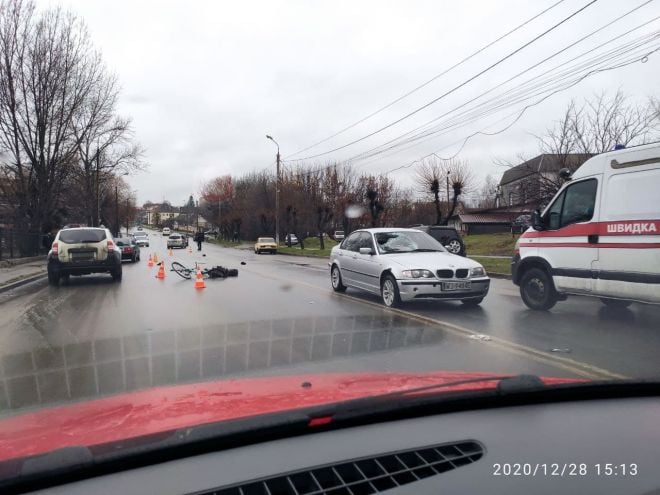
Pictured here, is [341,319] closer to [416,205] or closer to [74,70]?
[74,70]

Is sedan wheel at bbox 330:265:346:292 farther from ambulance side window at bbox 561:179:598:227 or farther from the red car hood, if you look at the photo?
the red car hood

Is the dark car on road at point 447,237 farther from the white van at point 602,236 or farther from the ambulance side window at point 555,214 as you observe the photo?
the ambulance side window at point 555,214

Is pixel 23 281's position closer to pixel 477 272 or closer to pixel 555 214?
pixel 477 272

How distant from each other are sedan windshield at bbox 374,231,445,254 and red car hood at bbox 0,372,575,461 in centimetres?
712

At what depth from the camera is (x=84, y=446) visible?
1.89 metres

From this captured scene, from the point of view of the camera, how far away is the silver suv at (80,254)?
577 inches

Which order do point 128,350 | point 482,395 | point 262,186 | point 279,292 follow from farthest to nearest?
point 262,186
point 279,292
point 128,350
point 482,395

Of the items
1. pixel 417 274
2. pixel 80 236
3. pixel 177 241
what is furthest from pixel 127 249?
pixel 177 241

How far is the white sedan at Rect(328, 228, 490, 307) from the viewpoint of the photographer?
8.93 m

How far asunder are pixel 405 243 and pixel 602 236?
3.76 meters

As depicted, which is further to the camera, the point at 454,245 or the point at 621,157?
the point at 454,245

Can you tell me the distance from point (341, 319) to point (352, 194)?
40.0 meters

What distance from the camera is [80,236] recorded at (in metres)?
14.9

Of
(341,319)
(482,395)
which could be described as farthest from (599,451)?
(341,319)
